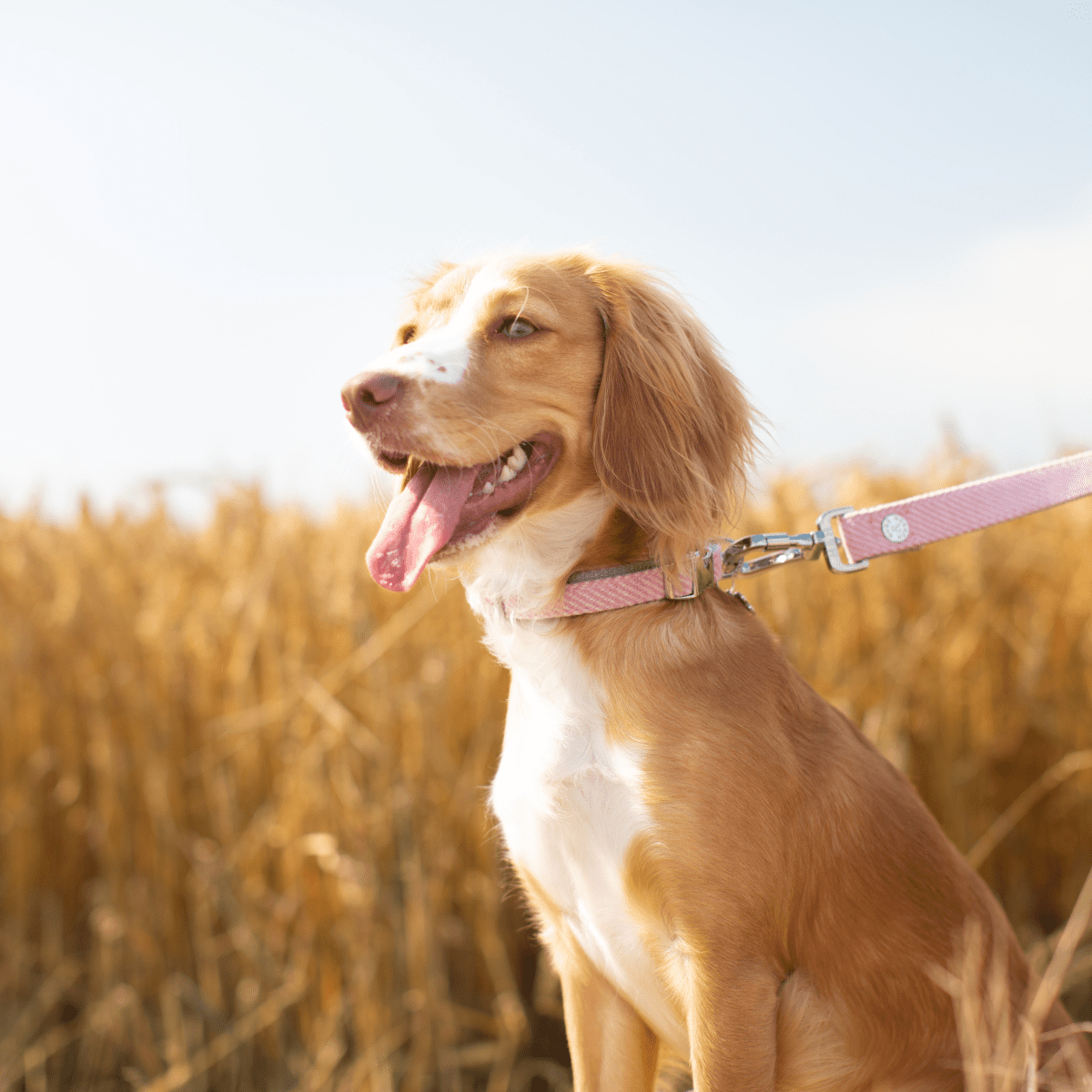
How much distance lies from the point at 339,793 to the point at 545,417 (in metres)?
1.57

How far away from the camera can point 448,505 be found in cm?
136

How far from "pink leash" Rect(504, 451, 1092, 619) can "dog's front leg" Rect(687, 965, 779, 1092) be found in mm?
516

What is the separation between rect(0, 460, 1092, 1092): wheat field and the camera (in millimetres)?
2529

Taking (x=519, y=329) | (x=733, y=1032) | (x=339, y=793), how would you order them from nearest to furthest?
(x=733, y=1032) → (x=519, y=329) → (x=339, y=793)

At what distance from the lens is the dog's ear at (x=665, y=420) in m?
1.40

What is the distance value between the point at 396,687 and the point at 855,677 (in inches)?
52.5

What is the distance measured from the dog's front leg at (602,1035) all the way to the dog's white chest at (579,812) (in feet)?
0.17

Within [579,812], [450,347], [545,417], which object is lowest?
[579,812]

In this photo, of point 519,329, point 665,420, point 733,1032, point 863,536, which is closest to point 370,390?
point 519,329

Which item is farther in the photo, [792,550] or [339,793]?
[339,793]

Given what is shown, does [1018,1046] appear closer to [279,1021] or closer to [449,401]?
[449,401]

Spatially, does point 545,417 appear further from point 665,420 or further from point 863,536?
point 863,536

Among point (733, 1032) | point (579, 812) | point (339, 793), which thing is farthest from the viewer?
point (339, 793)

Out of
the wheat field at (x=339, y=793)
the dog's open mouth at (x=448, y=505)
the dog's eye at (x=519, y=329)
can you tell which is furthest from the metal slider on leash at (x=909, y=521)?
the wheat field at (x=339, y=793)
